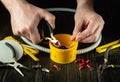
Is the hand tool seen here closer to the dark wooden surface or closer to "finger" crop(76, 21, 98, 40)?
the dark wooden surface

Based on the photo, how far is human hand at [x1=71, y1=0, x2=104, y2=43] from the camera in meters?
0.97

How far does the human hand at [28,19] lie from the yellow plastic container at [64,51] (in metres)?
0.06

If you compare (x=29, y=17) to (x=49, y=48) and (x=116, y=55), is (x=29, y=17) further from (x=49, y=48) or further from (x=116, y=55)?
(x=116, y=55)

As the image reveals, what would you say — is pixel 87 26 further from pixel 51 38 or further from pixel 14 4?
pixel 14 4

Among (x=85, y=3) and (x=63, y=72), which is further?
(x=85, y=3)

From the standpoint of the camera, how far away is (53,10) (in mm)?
1182

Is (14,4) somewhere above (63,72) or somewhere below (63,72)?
above

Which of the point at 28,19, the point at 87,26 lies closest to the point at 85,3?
the point at 87,26

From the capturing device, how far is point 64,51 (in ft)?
3.06

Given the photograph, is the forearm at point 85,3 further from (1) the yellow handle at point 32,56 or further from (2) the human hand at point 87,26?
(1) the yellow handle at point 32,56

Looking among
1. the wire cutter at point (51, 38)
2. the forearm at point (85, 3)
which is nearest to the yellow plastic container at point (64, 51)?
the wire cutter at point (51, 38)

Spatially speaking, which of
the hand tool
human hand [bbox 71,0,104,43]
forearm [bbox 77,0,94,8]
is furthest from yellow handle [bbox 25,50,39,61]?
forearm [bbox 77,0,94,8]

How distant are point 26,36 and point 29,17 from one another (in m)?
0.07

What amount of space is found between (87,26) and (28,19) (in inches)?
7.3
